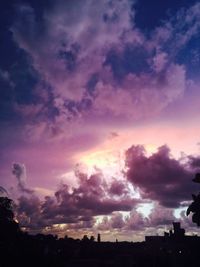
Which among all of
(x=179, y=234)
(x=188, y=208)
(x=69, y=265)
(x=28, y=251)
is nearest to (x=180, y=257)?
(x=179, y=234)

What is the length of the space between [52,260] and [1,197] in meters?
11.7

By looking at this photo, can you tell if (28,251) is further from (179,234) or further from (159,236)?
(159,236)

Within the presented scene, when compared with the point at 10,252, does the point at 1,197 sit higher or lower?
higher

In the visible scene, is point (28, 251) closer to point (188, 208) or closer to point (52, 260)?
point (52, 260)

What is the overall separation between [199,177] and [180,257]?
138ft

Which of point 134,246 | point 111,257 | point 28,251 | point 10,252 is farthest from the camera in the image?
point 134,246

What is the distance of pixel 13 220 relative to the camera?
47.4 metres

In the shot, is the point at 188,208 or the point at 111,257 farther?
the point at 111,257

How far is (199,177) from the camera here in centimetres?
4241

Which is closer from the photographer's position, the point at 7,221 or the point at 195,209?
A: the point at 195,209

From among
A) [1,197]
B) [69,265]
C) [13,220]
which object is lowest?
[69,265]

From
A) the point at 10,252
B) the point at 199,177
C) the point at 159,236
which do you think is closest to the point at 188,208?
the point at 199,177

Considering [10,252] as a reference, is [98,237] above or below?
above

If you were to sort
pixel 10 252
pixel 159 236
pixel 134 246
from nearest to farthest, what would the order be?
pixel 10 252, pixel 134 246, pixel 159 236
